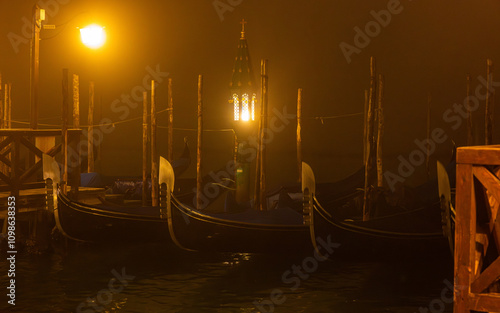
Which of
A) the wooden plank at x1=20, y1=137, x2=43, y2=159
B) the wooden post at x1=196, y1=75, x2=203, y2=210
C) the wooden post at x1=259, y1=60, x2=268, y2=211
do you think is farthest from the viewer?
the wooden post at x1=196, y1=75, x2=203, y2=210

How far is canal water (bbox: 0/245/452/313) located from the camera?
6.57 m

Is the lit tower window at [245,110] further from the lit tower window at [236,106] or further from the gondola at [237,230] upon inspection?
the gondola at [237,230]

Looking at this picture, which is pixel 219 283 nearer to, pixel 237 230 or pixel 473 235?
pixel 237 230

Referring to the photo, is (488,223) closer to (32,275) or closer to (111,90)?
(32,275)

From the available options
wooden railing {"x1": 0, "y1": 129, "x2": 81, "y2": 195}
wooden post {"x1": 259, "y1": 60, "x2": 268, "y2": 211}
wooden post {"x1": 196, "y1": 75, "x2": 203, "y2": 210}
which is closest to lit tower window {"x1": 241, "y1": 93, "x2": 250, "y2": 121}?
wooden post {"x1": 196, "y1": 75, "x2": 203, "y2": 210}

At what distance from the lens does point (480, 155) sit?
3.18 m

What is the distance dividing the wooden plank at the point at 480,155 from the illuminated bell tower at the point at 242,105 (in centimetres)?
888

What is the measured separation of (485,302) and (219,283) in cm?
464

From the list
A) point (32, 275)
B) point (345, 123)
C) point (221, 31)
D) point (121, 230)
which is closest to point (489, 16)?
point (345, 123)

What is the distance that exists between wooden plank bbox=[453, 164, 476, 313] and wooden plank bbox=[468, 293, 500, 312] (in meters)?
0.03

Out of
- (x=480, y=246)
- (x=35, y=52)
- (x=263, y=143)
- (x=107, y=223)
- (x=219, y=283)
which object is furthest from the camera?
(x=263, y=143)

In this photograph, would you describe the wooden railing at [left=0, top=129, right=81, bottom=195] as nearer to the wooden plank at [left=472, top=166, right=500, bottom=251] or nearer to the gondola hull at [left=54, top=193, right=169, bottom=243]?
the gondola hull at [left=54, top=193, right=169, bottom=243]

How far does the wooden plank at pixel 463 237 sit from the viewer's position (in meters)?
3.23

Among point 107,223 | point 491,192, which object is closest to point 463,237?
point 491,192
